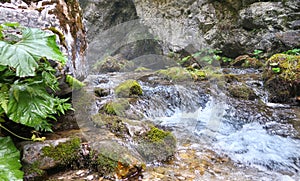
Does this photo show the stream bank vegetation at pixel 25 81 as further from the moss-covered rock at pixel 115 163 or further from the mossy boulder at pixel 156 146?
the mossy boulder at pixel 156 146

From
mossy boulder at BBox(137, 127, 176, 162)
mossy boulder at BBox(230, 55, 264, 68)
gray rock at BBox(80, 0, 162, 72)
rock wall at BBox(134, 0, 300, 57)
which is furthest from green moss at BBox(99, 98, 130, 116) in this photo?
gray rock at BBox(80, 0, 162, 72)

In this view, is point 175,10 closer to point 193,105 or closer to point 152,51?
point 152,51

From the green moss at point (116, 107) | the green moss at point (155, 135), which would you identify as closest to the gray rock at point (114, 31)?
the green moss at point (116, 107)

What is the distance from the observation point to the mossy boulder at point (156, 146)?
2.28 meters

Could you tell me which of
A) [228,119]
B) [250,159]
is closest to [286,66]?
[228,119]

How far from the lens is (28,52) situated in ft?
4.68

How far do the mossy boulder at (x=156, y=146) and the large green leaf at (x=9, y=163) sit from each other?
46.1 inches

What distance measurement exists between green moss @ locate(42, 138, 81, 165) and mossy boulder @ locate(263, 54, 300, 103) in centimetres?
441

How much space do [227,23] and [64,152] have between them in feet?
30.8

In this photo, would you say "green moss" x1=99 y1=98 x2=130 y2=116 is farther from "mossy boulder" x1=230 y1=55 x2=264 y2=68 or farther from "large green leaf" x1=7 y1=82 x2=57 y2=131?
"mossy boulder" x1=230 y1=55 x2=264 y2=68

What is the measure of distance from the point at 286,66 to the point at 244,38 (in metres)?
4.53

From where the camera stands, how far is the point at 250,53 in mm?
8680

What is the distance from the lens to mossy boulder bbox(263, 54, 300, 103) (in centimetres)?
453

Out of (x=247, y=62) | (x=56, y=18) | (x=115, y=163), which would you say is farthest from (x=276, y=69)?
(x=56, y=18)
